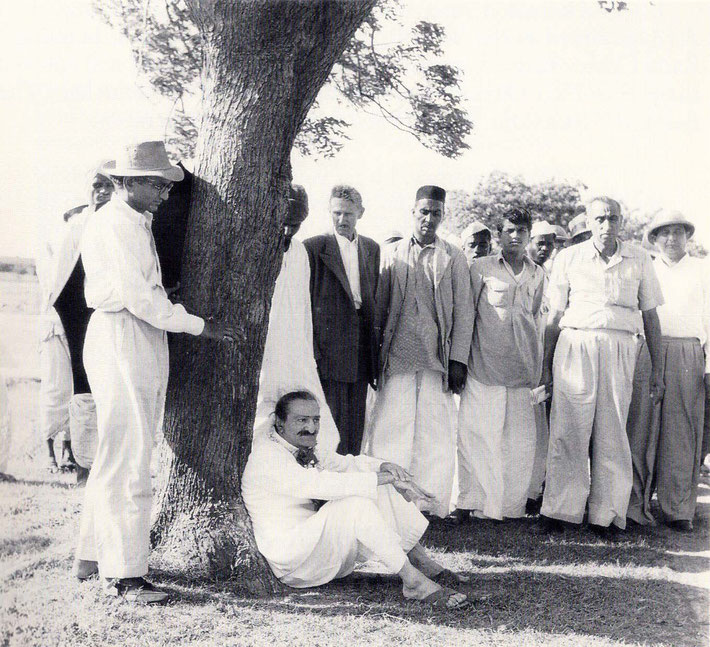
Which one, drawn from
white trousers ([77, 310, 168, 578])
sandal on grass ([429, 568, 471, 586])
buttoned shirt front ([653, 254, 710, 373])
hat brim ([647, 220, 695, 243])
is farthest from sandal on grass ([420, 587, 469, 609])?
hat brim ([647, 220, 695, 243])

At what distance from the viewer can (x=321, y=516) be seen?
4.00 meters

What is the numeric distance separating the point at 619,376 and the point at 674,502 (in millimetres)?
1000

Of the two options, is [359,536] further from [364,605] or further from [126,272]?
[126,272]

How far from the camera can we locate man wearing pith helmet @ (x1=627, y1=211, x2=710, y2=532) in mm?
5664

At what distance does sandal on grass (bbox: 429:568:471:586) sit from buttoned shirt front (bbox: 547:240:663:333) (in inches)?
77.3

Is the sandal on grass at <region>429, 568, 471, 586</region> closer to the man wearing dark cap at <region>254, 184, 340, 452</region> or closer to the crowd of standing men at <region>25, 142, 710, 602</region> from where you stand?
the crowd of standing men at <region>25, 142, 710, 602</region>

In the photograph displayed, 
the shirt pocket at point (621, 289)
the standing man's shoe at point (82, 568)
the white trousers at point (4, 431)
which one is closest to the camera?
the white trousers at point (4, 431)

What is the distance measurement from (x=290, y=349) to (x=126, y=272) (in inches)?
47.6

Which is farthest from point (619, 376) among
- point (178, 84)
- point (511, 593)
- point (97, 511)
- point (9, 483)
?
point (178, 84)

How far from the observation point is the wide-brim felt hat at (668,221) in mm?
5617

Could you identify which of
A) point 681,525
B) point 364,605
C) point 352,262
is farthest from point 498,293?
point 364,605

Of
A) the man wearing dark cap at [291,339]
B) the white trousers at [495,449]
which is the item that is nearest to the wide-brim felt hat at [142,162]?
the man wearing dark cap at [291,339]

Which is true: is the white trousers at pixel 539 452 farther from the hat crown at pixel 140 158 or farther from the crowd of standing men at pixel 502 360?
the hat crown at pixel 140 158

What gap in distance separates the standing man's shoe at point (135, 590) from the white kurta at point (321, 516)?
0.57 metres
